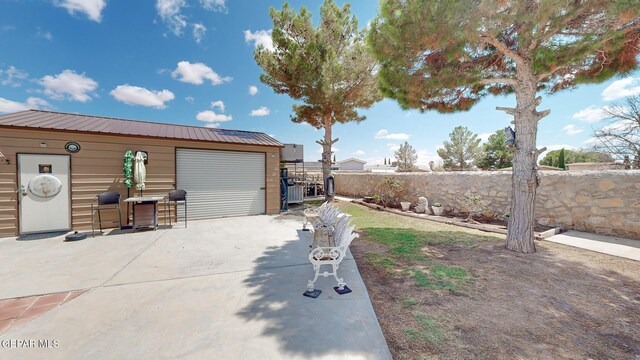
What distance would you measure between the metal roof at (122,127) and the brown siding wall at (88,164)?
0.19 m

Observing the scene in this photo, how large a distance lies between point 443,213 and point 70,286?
10.4 meters

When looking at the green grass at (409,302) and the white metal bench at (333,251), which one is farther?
the white metal bench at (333,251)

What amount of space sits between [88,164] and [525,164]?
36.6ft

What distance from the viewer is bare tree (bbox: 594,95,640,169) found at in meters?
8.07

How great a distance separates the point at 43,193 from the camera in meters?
5.80

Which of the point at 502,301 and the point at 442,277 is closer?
the point at 502,301

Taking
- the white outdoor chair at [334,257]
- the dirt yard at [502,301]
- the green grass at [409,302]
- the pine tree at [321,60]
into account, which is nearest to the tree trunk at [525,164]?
the dirt yard at [502,301]

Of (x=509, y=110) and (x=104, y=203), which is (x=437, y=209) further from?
(x=104, y=203)

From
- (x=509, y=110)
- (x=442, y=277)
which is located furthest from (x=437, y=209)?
(x=442, y=277)

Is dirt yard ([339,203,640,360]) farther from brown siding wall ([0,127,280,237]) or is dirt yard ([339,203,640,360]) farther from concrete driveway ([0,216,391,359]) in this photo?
brown siding wall ([0,127,280,237])

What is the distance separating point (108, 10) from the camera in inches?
297

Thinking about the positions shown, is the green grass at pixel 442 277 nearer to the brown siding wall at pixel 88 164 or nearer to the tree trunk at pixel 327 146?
the brown siding wall at pixel 88 164

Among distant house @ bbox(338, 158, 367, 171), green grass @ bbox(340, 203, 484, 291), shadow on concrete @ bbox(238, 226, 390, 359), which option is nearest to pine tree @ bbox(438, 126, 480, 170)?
distant house @ bbox(338, 158, 367, 171)

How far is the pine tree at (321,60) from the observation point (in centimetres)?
968
